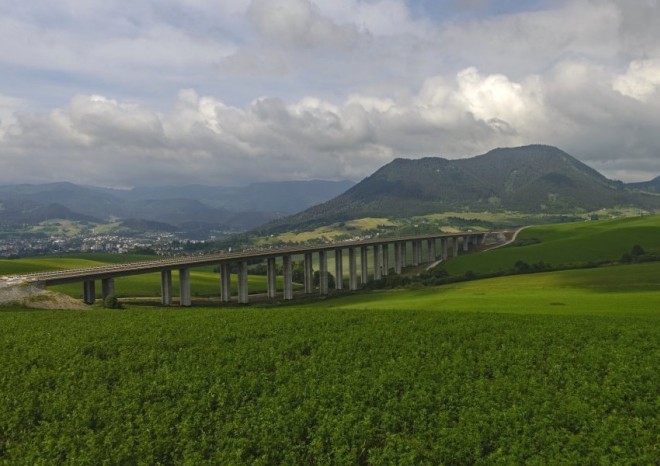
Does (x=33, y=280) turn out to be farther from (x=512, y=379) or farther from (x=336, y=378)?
(x=512, y=379)

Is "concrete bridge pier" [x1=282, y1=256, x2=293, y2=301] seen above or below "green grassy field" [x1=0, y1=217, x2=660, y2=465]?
below

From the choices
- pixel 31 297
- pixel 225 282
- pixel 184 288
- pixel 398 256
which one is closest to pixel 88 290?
pixel 184 288

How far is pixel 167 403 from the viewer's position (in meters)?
25.5

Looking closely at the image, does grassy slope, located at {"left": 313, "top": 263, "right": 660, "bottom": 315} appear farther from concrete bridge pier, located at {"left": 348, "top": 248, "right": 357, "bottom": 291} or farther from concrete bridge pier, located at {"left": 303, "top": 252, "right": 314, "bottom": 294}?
concrete bridge pier, located at {"left": 348, "top": 248, "right": 357, "bottom": 291}

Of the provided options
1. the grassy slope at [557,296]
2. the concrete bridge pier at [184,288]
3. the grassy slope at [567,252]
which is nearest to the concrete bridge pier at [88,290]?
the concrete bridge pier at [184,288]

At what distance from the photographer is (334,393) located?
2617 cm

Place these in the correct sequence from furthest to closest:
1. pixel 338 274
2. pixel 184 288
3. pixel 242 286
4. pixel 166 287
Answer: pixel 338 274, pixel 242 286, pixel 184 288, pixel 166 287

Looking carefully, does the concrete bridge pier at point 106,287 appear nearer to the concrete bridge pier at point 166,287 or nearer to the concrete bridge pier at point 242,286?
the concrete bridge pier at point 166,287

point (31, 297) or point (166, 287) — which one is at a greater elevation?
point (31, 297)

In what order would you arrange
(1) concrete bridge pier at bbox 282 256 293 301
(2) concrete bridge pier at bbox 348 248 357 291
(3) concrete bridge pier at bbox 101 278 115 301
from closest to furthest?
(3) concrete bridge pier at bbox 101 278 115 301
(1) concrete bridge pier at bbox 282 256 293 301
(2) concrete bridge pier at bbox 348 248 357 291

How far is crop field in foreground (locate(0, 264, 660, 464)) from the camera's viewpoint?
21.4 metres

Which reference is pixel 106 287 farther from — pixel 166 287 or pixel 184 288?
pixel 184 288

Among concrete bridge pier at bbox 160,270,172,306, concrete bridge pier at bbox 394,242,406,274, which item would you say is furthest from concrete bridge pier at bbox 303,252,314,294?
concrete bridge pier at bbox 394,242,406,274

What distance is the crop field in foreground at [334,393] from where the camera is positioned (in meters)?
21.4
